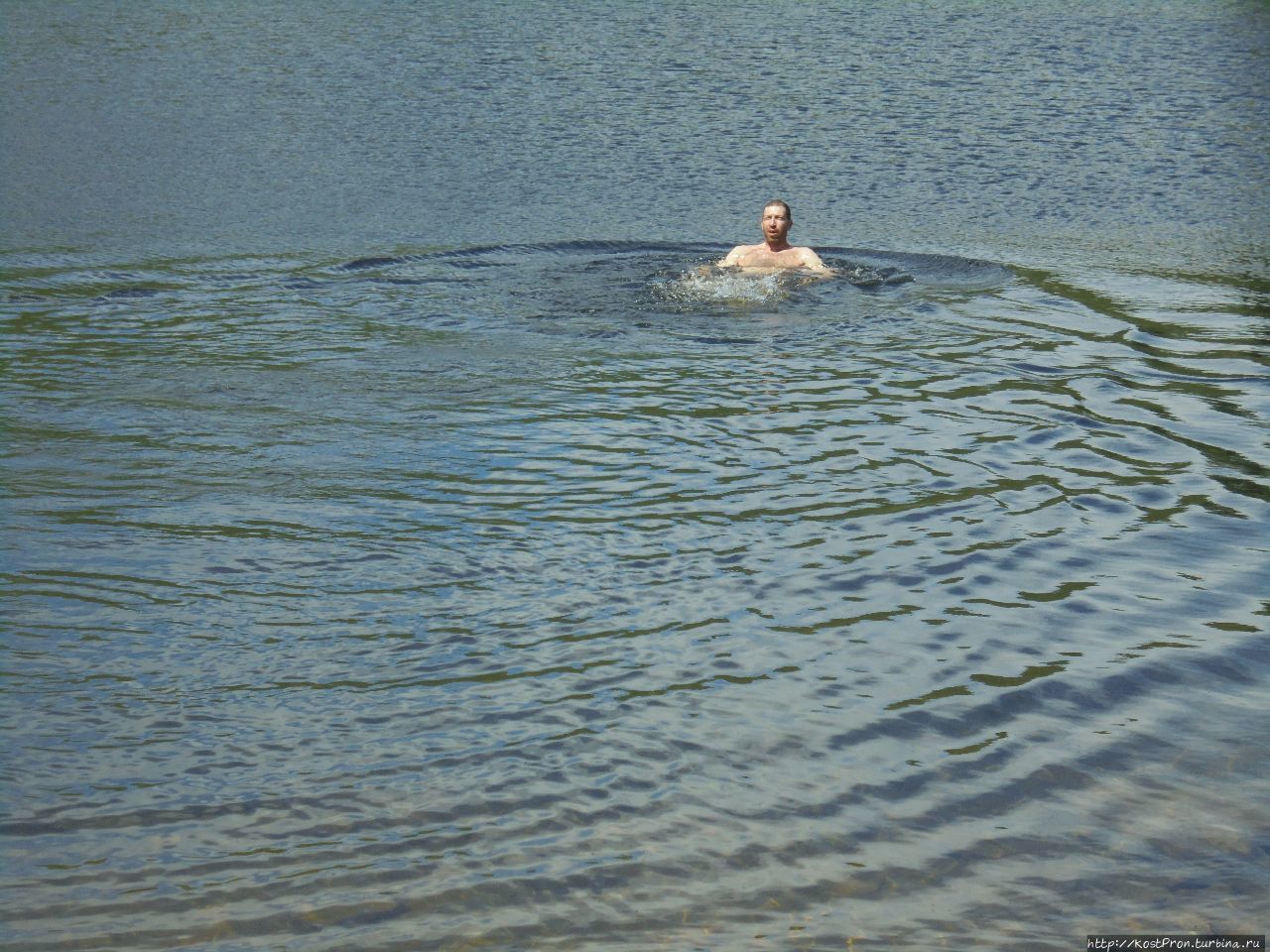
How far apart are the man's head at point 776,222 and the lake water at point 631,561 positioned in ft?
2.71

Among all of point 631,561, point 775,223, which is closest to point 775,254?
point 775,223

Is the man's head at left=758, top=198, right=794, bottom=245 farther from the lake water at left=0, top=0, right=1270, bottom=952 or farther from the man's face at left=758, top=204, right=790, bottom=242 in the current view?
the lake water at left=0, top=0, right=1270, bottom=952

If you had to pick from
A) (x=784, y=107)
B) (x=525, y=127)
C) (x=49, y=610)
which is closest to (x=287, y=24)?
(x=525, y=127)

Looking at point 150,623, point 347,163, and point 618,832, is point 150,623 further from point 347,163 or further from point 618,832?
point 347,163

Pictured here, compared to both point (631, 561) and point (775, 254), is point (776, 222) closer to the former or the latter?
point (775, 254)

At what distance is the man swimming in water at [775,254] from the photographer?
14617 mm

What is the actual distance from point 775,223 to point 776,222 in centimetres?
1

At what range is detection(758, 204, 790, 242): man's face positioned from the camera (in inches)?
584

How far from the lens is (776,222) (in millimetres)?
14859

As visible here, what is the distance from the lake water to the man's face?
2.71 ft

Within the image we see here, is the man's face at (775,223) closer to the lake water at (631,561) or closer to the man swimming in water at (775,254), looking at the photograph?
the man swimming in water at (775,254)

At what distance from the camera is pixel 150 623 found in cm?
666

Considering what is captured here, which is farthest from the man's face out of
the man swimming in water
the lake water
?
the lake water

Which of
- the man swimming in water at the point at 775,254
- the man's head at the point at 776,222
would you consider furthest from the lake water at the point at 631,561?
the man's head at the point at 776,222
